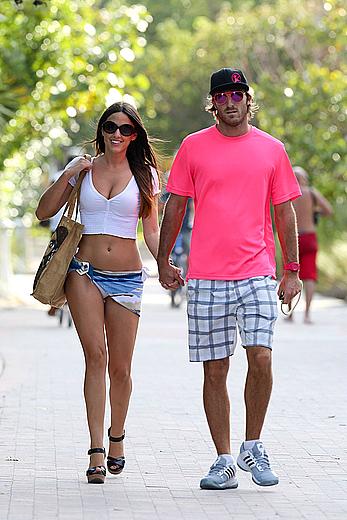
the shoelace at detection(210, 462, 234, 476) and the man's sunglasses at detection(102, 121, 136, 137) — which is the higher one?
the man's sunglasses at detection(102, 121, 136, 137)

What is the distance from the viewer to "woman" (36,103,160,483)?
24.3 feet

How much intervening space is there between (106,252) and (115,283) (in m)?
0.17

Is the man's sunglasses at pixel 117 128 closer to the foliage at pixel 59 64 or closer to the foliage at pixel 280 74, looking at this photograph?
the foliage at pixel 59 64

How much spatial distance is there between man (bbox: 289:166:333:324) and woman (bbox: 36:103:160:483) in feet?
33.2

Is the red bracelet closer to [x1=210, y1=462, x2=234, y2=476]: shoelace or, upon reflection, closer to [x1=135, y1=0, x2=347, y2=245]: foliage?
[x1=210, y1=462, x2=234, y2=476]: shoelace

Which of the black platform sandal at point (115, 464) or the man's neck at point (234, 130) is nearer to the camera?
the man's neck at point (234, 130)

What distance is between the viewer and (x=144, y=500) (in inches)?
270

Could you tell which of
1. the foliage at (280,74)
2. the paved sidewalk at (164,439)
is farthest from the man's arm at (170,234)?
the foliage at (280,74)

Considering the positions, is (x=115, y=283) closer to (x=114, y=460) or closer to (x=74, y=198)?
(x=74, y=198)

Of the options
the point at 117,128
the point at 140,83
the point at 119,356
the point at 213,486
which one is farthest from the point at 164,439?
the point at 140,83

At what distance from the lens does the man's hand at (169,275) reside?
7383mm

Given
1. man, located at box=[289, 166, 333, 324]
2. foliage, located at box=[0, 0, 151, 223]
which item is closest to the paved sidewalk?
man, located at box=[289, 166, 333, 324]

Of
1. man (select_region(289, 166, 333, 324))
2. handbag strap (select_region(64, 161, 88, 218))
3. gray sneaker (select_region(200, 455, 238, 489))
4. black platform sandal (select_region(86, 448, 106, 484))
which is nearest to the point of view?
gray sneaker (select_region(200, 455, 238, 489))

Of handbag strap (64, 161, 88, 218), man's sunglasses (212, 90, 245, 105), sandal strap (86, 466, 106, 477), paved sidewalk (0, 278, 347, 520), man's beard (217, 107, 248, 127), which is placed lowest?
paved sidewalk (0, 278, 347, 520)
